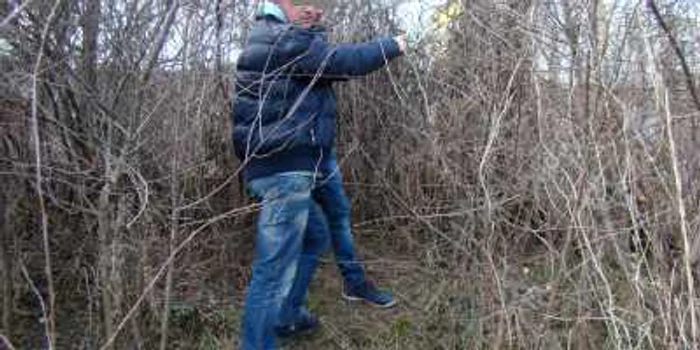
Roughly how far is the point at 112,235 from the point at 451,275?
1.51 meters

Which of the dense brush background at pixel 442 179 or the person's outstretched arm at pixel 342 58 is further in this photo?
Answer: the person's outstretched arm at pixel 342 58

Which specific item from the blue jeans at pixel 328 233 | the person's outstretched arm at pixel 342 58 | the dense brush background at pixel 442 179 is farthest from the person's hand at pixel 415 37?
the person's outstretched arm at pixel 342 58

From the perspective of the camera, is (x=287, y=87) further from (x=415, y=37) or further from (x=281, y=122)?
(x=415, y=37)

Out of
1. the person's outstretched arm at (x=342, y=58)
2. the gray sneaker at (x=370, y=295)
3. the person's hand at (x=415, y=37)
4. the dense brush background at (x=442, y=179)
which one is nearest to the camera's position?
the dense brush background at (x=442, y=179)

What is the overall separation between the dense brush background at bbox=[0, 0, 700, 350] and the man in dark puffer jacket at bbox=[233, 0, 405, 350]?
217 millimetres

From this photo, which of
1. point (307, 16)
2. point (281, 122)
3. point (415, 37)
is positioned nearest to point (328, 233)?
point (281, 122)

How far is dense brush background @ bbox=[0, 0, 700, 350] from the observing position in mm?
2916

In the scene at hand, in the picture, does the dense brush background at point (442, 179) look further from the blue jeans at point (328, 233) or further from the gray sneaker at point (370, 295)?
the blue jeans at point (328, 233)

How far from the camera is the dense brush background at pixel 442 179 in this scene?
2916 mm

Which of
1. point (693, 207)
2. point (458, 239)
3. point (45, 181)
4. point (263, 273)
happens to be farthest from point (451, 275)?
point (45, 181)

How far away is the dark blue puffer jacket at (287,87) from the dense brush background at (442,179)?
0.93 feet

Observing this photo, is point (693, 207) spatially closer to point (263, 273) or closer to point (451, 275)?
point (451, 275)

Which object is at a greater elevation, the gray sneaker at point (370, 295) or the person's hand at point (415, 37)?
the person's hand at point (415, 37)

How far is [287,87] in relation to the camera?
332 cm
